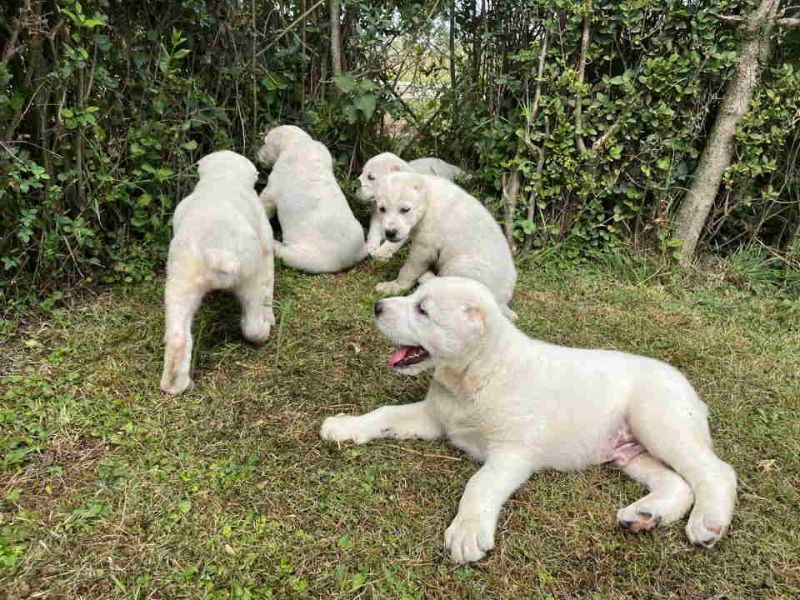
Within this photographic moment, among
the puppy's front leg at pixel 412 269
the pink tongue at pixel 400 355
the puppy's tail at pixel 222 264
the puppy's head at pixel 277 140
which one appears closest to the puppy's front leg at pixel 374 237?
the puppy's front leg at pixel 412 269

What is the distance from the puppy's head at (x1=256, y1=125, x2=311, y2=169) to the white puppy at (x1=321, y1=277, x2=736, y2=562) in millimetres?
3093

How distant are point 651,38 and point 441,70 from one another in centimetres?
209

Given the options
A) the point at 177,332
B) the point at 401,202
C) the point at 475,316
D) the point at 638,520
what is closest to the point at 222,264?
the point at 177,332

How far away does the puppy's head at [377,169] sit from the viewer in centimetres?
540

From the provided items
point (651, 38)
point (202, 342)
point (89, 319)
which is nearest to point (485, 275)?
point (202, 342)

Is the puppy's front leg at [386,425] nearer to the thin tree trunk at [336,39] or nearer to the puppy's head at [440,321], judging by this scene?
the puppy's head at [440,321]

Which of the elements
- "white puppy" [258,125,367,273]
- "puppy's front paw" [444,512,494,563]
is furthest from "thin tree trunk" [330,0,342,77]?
"puppy's front paw" [444,512,494,563]

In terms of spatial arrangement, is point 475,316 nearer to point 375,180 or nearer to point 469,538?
point 469,538

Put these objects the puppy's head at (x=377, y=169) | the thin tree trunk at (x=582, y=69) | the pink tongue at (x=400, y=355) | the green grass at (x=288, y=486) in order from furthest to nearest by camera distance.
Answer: the puppy's head at (x=377, y=169) < the thin tree trunk at (x=582, y=69) < the pink tongue at (x=400, y=355) < the green grass at (x=288, y=486)

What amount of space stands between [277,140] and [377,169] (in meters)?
1.00

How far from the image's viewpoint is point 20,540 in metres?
2.48

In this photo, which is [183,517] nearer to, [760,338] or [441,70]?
[760,338]

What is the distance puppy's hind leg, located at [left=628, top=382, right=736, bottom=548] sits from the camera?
2.68 meters

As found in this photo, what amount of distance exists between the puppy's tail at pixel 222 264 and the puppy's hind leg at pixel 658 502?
242cm
